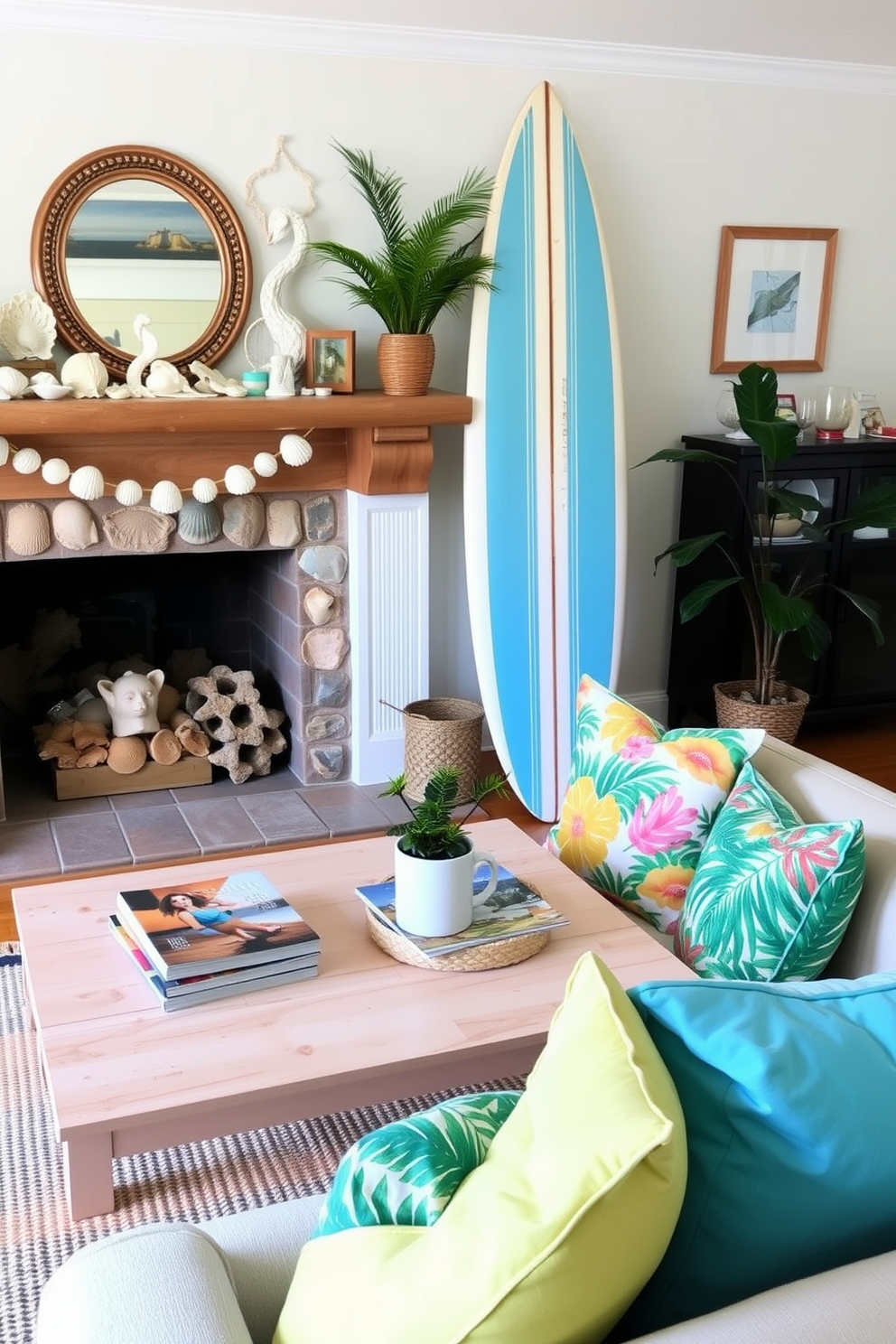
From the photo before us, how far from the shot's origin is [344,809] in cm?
356

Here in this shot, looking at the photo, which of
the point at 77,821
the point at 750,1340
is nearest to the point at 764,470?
the point at 77,821

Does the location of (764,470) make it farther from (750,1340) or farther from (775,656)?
(750,1340)

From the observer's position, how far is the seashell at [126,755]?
3635mm

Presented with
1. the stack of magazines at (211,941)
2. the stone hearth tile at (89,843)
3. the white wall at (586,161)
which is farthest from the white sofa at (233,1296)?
the white wall at (586,161)

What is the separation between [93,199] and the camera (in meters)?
3.24

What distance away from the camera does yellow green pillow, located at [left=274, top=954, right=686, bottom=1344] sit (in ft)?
2.75

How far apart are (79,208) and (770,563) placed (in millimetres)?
2137

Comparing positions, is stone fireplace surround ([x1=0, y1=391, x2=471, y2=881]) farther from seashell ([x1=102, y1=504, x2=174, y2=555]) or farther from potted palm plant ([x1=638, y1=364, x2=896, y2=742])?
potted palm plant ([x1=638, y1=364, x2=896, y2=742])

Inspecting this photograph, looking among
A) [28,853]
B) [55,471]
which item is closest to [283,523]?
[55,471]

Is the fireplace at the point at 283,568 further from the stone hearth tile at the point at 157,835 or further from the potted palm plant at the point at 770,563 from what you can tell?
the potted palm plant at the point at 770,563

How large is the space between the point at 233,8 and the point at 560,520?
1.57 m

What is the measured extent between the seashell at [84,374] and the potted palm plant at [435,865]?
174 centimetres

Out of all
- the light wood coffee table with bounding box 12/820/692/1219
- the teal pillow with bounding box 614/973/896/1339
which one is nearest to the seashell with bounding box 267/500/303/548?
the light wood coffee table with bounding box 12/820/692/1219

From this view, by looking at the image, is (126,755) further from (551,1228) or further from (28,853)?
(551,1228)
